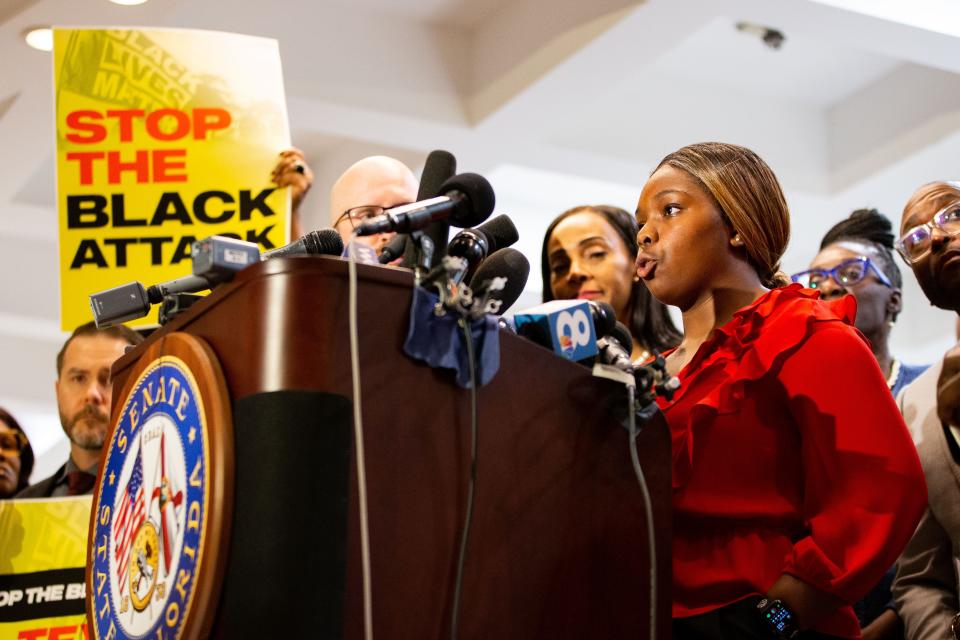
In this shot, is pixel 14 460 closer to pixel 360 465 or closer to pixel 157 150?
pixel 157 150

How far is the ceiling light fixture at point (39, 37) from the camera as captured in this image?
204 inches

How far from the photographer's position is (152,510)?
140 centimetres

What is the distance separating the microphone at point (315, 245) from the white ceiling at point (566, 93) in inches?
142

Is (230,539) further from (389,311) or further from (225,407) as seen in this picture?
(389,311)

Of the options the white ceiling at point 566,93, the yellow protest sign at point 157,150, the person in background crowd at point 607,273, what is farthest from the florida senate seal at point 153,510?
the white ceiling at point 566,93

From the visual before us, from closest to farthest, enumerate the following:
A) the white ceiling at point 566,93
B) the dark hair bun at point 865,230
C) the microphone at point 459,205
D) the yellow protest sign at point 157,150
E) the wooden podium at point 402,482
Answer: the wooden podium at point 402,482 → the microphone at point 459,205 → the yellow protest sign at point 157,150 → the dark hair bun at point 865,230 → the white ceiling at point 566,93

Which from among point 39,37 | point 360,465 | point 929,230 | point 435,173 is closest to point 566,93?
point 39,37

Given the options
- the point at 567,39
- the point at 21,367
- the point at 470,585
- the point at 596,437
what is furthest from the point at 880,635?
the point at 21,367

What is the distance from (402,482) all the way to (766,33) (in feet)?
19.3

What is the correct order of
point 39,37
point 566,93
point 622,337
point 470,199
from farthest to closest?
point 566,93, point 39,37, point 622,337, point 470,199

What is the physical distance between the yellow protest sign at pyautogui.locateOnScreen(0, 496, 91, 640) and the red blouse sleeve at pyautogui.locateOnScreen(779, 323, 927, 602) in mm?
1592

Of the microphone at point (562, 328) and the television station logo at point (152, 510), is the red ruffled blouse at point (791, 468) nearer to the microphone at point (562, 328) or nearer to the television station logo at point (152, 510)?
the microphone at point (562, 328)

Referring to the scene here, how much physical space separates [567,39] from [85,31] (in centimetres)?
272

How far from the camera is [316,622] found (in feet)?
4.04
